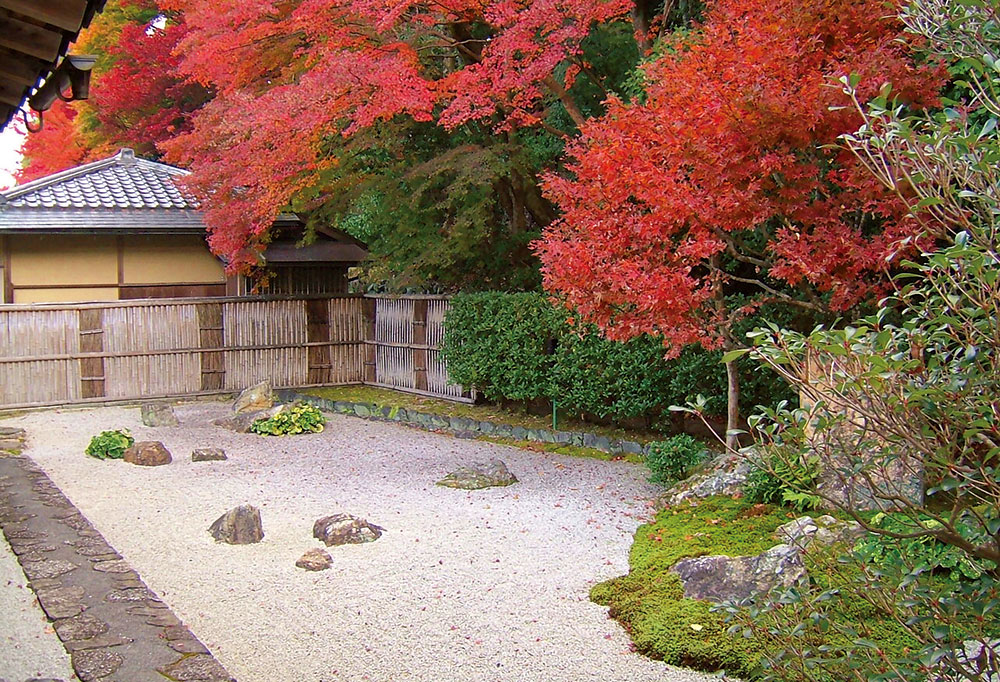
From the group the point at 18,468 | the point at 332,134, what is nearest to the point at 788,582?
the point at 18,468

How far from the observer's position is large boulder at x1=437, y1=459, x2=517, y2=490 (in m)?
8.83

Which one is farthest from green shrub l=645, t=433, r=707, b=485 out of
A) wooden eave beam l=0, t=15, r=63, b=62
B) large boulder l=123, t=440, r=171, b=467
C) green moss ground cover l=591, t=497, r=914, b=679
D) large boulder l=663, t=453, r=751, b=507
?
wooden eave beam l=0, t=15, r=63, b=62

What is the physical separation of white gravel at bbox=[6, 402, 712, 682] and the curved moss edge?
0.51m

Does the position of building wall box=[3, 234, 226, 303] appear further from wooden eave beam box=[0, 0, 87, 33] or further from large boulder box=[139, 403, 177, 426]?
wooden eave beam box=[0, 0, 87, 33]

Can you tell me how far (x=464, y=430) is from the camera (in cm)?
1212

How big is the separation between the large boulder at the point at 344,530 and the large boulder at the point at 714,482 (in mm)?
2501

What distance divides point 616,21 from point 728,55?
6.00 meters

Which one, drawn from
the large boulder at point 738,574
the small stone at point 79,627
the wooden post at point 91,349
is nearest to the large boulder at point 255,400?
the wooden post at point 91,349

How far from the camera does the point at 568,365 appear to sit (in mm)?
11188

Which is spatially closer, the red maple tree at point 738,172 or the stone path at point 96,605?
the stone path at point 96,605

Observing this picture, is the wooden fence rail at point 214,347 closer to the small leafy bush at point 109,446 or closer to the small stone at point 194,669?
the small leafy bush at point 109,446

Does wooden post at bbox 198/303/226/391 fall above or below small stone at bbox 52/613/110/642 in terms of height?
above

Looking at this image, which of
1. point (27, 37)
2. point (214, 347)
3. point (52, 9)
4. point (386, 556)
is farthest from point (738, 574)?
point (214, 347)

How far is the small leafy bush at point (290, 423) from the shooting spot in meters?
12.0
